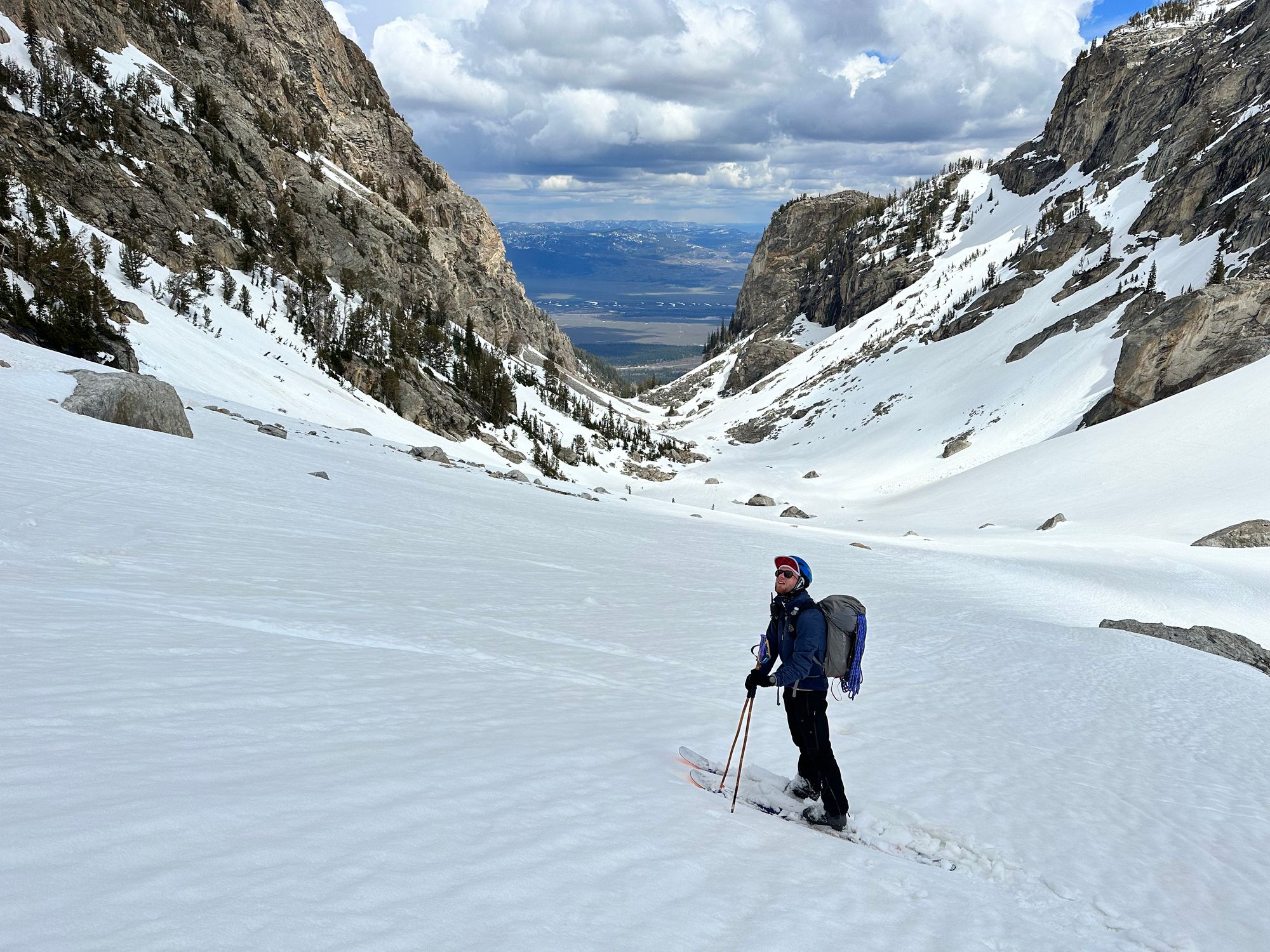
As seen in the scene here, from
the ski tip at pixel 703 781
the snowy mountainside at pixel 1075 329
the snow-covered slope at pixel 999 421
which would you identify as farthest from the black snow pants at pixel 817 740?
the snow-covered slope at pixel 999 421

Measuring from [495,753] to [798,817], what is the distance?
2385 millimetres

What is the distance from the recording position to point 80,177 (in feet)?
118

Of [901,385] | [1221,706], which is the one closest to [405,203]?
[901,385]

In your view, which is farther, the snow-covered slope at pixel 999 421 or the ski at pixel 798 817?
the snow-covered slope at pixel 999 421

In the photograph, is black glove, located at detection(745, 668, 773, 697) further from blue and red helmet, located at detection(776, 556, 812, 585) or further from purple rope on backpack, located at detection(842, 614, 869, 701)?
blue and red helmet, located at detection(776, 556, 812, 585)

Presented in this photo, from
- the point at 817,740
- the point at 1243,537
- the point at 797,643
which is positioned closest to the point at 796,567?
the point at 797,643

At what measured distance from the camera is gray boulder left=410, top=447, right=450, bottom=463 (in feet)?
85.5

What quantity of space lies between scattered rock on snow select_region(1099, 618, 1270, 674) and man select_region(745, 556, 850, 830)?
11024 mm

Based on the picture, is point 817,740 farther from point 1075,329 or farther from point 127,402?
point 1075,329

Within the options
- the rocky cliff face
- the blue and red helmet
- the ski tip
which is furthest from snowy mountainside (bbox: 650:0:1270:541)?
the rocky cliff face

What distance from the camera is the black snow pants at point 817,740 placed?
5430 millimetres

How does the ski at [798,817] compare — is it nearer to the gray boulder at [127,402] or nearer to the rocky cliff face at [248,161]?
the gray boulder at [127,402]

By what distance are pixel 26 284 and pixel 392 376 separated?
20824 mm

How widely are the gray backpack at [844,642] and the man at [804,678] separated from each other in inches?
1.9
